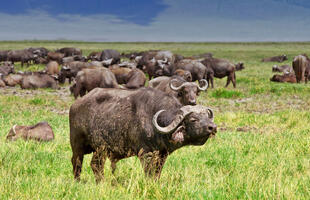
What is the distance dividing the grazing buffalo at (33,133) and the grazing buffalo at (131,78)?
31.7 ft

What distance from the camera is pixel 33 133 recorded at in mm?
8555

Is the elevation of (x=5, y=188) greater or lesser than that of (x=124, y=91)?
lesser

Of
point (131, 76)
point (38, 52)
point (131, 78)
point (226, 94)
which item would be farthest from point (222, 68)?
point (38, 52)

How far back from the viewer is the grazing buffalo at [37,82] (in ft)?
70.5

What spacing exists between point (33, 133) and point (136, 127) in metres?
4.33

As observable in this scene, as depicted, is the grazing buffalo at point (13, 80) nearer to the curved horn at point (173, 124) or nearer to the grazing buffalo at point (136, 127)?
the grazing buffalo at point (136, 127)

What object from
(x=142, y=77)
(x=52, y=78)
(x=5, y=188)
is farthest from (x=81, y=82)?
(x=5, y=188)

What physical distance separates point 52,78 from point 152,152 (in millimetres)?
18478

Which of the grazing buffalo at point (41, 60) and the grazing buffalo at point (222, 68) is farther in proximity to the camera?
the grazing buffalo at point (41, 60)

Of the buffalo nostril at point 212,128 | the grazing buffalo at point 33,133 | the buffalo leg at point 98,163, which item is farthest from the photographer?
the grazing buffalo at point 33,133

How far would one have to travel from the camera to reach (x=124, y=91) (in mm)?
5645

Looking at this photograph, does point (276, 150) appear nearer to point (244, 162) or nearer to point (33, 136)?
point (244, 162)

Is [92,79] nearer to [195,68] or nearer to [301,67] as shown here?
[195,68]

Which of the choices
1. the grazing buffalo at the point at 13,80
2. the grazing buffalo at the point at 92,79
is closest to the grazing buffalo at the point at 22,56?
the grazing buffalo at the point at 13,80
